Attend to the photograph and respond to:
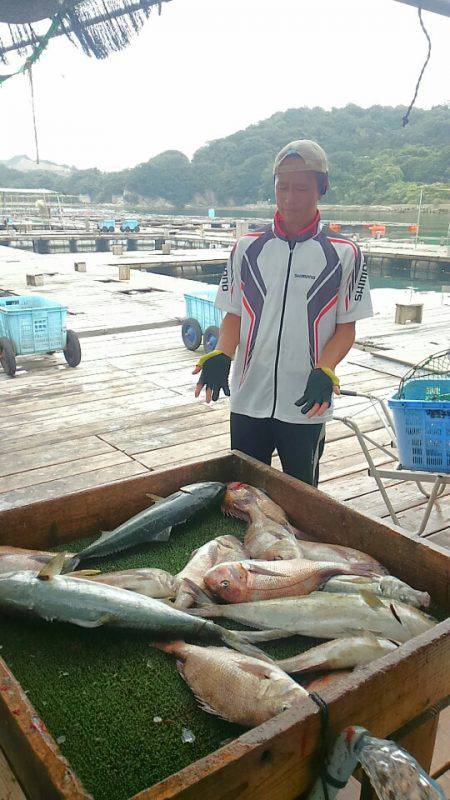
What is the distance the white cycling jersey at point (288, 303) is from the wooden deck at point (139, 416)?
0.72 m

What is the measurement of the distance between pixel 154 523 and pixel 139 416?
150 inches

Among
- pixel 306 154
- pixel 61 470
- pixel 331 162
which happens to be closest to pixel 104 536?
pixel 306 154

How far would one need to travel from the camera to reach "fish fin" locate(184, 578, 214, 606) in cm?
177

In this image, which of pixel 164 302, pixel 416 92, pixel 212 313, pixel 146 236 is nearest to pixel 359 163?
pixel 146 236

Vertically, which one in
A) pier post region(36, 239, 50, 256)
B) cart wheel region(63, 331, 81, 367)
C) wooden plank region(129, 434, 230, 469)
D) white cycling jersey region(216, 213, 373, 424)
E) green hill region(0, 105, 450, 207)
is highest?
green hill region(0, 105, 450, 207)

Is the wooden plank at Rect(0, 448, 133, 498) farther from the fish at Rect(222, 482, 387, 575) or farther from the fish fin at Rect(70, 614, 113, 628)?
the fish fin at Rect(70, 614, 113, 628)

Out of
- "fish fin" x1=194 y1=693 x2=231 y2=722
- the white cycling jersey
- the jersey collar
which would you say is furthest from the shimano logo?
"fish fin" x1=194 y1=693 x2=231 y2=722

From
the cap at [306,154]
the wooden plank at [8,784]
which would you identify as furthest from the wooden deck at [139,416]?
the cap at [306,154]

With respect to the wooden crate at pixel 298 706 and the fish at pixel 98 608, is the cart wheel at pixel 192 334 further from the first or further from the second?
the fish at pixel 98 608

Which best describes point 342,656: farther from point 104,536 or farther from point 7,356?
point 7,356

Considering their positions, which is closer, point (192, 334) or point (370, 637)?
point (370, 637)

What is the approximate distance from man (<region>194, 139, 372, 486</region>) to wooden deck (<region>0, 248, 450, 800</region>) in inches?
22.1

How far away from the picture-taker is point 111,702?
146 centimetres

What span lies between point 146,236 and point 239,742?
107 ft
